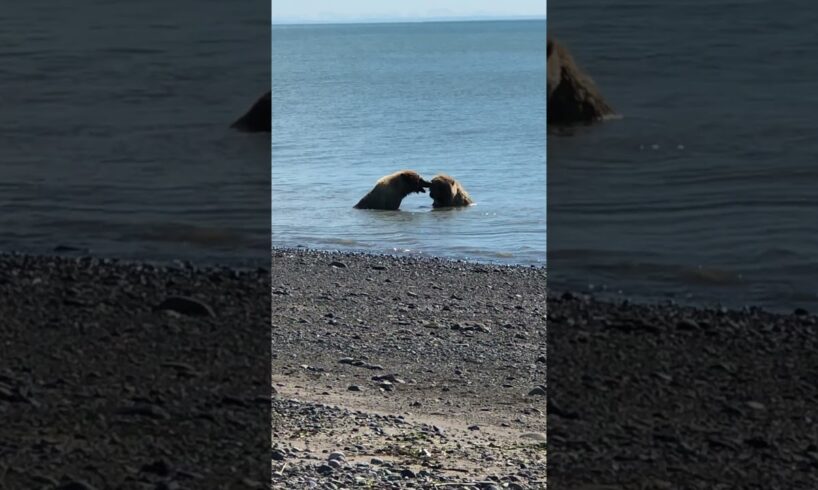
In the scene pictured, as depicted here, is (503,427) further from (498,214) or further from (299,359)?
(498,214)

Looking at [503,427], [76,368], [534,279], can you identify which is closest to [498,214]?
[534,279]

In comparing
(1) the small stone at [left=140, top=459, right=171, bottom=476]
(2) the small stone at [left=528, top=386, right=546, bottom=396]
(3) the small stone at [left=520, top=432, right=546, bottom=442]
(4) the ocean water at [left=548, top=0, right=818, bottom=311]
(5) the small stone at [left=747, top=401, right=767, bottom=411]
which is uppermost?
(4) the ocean water at [left=548, top=0, right=818, bottom=311]

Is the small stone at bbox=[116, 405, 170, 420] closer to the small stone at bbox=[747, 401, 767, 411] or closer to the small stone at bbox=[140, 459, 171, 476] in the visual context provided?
the small stone at bbox=[140, 459, 171, 476]

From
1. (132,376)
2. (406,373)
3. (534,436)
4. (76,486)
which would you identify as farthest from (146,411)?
(406,373)

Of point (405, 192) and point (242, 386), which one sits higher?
point (405, 192)

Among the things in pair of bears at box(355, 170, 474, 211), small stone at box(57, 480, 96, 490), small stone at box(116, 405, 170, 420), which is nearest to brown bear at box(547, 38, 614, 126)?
small stone at box(116, 405, 170, 420)

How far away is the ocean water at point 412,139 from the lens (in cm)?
1498

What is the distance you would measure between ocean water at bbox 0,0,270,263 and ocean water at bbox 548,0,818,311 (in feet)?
3.31

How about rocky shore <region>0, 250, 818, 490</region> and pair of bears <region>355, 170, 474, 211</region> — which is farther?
pair of bears <region>355, 170, 474, 211</region>

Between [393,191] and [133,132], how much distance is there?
1207cm

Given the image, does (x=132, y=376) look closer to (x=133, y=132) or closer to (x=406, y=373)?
(x=133, y=132)

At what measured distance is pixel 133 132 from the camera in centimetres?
388

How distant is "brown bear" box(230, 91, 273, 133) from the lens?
3.68 metres

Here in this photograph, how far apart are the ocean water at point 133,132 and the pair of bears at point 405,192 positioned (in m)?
11.6
